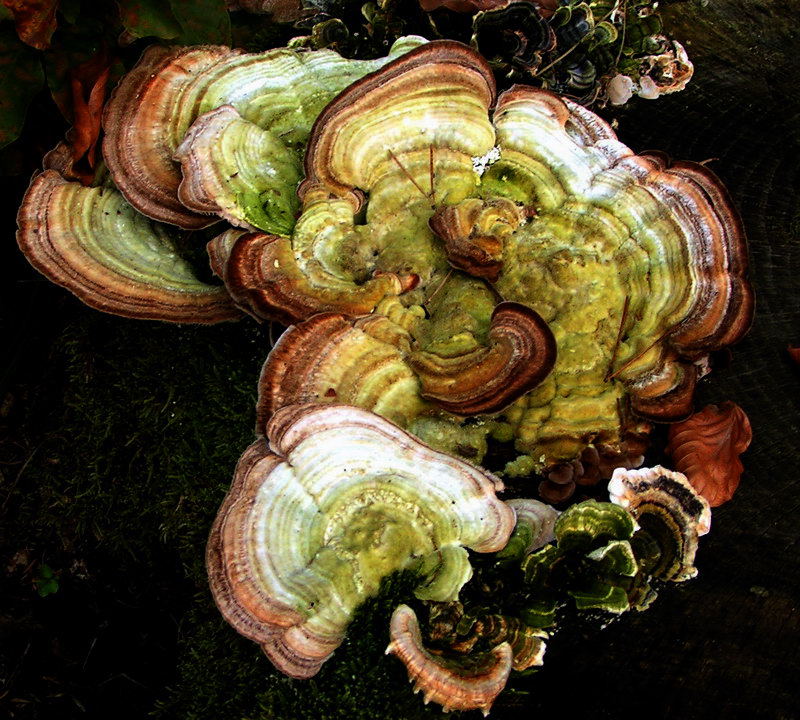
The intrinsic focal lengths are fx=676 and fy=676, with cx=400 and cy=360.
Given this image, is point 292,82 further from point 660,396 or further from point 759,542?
point 759,542

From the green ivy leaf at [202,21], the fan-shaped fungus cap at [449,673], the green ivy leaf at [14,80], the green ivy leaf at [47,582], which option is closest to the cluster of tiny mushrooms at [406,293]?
the fan-shaped fungus cap at [449,673]

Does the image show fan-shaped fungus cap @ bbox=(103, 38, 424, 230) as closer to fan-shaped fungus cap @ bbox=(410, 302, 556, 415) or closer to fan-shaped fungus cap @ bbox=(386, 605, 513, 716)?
fan-shaped fungus cap @ bbox=(410, 302, 556, 415)

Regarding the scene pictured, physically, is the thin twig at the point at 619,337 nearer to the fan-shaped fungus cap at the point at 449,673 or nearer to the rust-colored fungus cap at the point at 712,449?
the rust-colored fungus cap at the point at 712,449

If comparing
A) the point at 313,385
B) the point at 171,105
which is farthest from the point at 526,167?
the point at 171,105

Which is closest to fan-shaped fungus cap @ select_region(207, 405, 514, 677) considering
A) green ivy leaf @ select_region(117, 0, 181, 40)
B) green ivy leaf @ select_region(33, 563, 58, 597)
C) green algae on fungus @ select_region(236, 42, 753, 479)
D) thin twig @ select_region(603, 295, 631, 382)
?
green algae on fungus @ select_region(236, 42, 753, 479)

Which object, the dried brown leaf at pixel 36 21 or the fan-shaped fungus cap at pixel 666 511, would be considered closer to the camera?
the fan-shaped fungus cap at pixel 666 511

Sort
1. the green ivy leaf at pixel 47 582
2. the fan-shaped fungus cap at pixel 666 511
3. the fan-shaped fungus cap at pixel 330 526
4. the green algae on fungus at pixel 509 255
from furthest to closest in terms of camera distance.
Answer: the green ivy leaf at pixel 47 582 → the green algae on fungus at pixel 509 255 → the fan-shaped fungus cap at pixel 666 511 → the fan-shaped fungus cap at pixel 330 526
